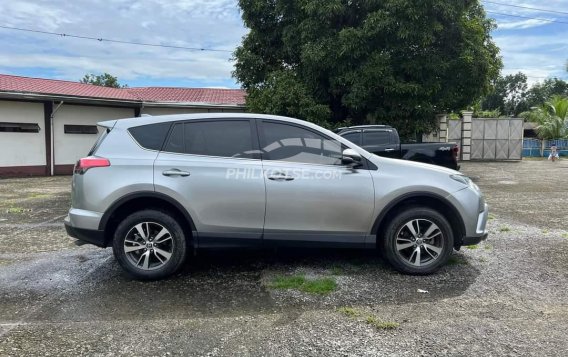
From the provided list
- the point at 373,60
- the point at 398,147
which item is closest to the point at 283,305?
the point at 398,147

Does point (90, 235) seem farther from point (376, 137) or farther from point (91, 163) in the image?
point (376, 137)

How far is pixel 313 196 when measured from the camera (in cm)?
479

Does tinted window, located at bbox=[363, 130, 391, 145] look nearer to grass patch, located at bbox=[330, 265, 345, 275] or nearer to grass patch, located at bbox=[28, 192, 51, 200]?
grass patch, located at bbox=[330, 265, 345, 275]

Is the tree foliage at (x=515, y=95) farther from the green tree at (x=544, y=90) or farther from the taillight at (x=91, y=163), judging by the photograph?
the taillight at (x=91, y=163)

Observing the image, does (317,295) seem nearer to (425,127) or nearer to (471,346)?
(471,346)

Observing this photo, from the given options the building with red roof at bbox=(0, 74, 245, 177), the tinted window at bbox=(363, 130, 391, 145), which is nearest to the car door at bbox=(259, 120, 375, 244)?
the tinted window at bbox=(363, 130, 391, 145)

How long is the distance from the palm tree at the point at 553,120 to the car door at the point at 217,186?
3312cm

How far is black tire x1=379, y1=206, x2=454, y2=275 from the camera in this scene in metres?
4.93

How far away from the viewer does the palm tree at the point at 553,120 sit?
32875mm

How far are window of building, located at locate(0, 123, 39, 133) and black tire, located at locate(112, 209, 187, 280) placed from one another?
16033mm

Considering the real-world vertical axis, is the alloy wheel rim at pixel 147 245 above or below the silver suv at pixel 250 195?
below

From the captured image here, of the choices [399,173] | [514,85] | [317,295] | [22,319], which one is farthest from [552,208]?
[514,85]

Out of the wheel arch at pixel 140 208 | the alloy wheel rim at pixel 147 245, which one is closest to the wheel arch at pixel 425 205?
the wheel arch at pixel 140 208

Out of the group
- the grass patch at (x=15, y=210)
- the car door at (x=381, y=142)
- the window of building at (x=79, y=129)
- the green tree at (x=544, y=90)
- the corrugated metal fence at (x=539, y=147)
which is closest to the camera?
the grass patch at (x=15, y=210)
